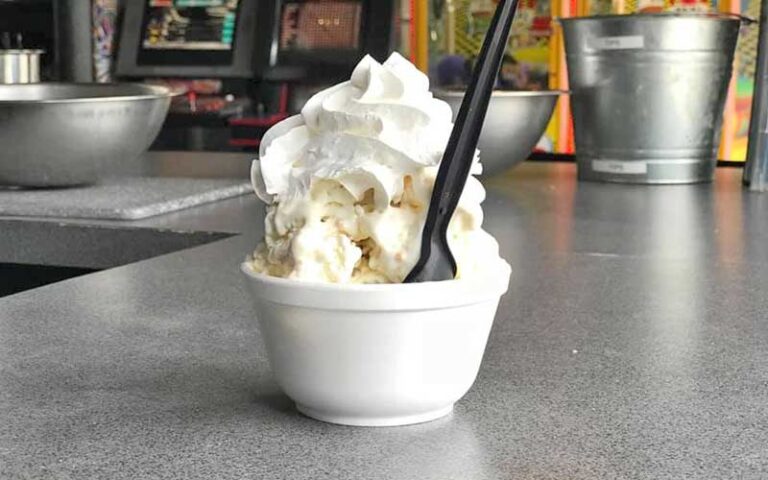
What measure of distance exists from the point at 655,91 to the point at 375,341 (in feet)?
4.79

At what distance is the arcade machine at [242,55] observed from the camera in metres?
4.00

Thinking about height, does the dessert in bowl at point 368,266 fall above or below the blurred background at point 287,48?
above

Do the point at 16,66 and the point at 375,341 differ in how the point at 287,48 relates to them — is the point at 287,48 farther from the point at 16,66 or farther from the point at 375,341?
the point at 375,341

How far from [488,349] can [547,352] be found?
43mm

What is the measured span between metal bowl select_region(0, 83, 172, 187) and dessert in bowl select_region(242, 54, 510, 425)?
40.6 inches

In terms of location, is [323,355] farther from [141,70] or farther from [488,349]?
[141,70]

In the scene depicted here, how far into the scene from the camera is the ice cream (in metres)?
0.65

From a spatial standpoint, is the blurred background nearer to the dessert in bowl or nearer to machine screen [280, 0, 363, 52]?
machine screen [280, 0, 363, 52]

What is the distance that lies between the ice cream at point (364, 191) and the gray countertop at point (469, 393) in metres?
0.10

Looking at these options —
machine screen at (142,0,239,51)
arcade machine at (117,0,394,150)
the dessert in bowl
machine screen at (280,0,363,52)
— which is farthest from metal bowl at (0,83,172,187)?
machine screen at (142,0,239,51)

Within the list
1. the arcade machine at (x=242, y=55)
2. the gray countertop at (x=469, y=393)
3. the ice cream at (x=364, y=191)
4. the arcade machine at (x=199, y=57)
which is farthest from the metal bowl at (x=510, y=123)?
the arcade machine at (x=199, y=57)

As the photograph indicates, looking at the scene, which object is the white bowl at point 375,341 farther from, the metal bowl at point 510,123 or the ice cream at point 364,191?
the metal bowl at point 510,123

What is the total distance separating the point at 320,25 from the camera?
13.5 ft

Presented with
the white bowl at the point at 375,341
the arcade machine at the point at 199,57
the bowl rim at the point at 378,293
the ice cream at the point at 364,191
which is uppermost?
the ice cream at the point at 364,191
